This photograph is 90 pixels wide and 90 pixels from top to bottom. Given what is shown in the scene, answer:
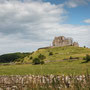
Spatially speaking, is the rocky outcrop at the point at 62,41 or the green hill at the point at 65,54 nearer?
the green hill at the point at 65,54

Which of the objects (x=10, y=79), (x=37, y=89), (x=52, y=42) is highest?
(x=52, y=42)

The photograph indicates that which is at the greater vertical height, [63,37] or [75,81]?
[63,37]

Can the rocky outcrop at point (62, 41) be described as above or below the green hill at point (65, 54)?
above

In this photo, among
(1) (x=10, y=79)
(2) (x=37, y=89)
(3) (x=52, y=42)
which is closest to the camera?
(2) (x=37, y=89)

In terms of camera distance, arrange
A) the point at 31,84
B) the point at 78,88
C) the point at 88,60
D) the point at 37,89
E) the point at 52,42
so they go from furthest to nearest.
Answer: the point at 52,42 → the point at 88,60 → the point at 31,84 → the point at 37,89 → the point at 78,88

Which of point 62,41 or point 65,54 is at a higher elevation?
point 62,41

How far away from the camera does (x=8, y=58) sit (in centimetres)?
17312

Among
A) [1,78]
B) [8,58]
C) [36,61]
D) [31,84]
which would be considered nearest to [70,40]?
[8,58]

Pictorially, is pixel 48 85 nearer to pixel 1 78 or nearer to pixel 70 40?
pixel 1 78

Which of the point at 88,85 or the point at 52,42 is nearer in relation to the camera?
the point at 88,85

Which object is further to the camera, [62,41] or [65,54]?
[62,41]

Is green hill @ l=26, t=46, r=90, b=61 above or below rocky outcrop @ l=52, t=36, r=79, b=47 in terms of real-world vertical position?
below

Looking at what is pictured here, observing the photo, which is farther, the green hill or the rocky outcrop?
the rocky outcrop

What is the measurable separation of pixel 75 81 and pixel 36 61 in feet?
191
